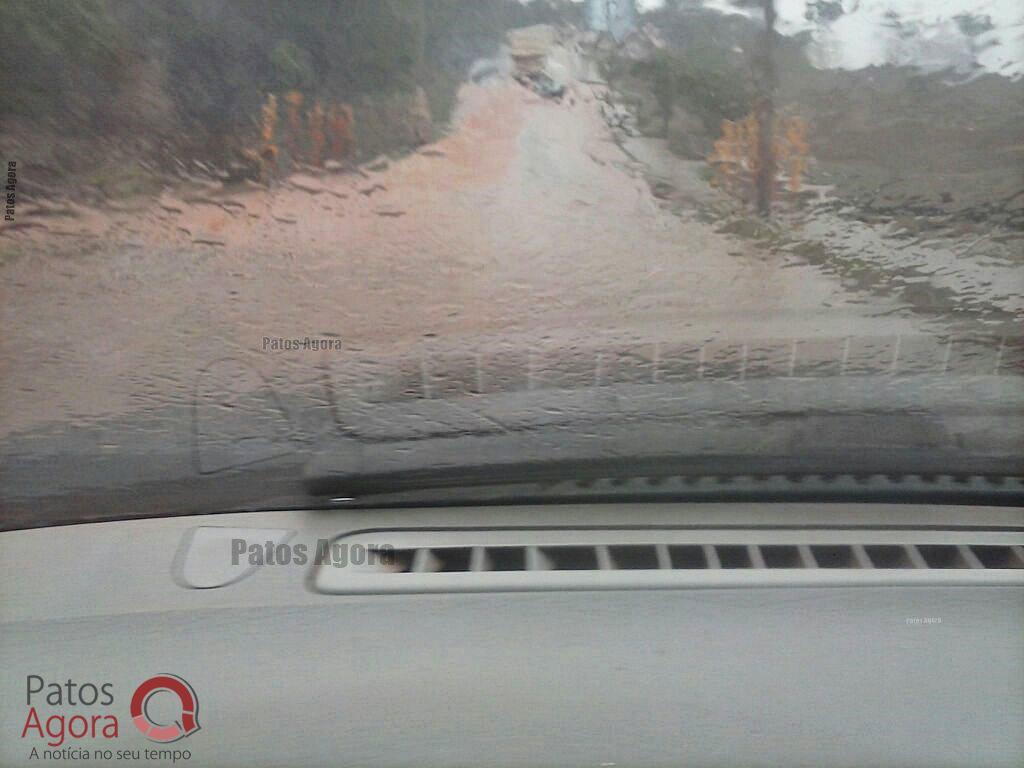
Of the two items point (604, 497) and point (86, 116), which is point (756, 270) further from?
point (86, 116)

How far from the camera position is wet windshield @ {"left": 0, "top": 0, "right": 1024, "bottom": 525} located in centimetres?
262

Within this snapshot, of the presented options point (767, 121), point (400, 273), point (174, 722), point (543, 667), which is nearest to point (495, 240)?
point (400, 273)

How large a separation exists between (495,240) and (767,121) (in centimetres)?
100

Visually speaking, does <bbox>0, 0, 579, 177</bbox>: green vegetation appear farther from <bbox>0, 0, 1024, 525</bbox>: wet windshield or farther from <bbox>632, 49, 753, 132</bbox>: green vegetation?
<bbox>632, 49, 753, 132</bbox>: green vegetation

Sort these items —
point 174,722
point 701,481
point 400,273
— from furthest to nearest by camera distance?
point 400,273
point 701,481
point 174,722

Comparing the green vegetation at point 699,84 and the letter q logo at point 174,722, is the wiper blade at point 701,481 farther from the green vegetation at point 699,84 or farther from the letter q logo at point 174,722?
the green vegetation at point 699,84

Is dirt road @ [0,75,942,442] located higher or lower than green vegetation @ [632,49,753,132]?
lower

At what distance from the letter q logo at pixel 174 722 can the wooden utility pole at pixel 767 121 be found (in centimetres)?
226

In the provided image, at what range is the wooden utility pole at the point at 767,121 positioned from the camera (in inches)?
112

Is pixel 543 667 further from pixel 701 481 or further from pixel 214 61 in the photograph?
pixel 214 61

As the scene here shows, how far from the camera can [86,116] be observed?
260 cm

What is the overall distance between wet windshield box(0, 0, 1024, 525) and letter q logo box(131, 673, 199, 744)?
621mm

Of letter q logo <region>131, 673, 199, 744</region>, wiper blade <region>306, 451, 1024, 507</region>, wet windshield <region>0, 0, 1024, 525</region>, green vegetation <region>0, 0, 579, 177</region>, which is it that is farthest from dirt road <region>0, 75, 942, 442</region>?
letter q logo <region>131, 673, 199, 744</region>

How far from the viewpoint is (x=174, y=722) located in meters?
2.00
